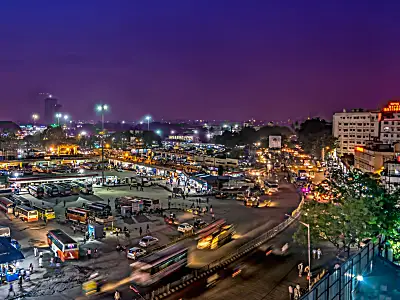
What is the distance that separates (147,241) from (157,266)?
435 centimetres

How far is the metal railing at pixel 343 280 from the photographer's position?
23.3 ft

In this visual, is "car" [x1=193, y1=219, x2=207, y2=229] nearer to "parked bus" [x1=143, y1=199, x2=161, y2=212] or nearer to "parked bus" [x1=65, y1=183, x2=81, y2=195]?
"parked bus" [x1=143, y1=199, x2=161, y2=212]

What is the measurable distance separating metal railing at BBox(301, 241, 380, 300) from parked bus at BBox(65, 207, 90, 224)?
15.4 m

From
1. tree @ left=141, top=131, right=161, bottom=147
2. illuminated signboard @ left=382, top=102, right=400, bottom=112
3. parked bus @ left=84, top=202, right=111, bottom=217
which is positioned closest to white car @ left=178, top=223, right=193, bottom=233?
parked bus @ left=84, top=202, right=111, bottom=217

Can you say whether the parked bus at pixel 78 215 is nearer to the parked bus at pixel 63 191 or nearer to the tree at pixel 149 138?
the parked bus at pixel 63 191

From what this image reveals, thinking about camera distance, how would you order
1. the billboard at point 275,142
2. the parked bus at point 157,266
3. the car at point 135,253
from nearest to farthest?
the parked bus at point 157,266 → the car at point 135,253 → the billboard at point 275,142

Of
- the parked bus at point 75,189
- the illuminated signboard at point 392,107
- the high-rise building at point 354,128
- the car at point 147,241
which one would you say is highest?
the illuminated signboard at point 392,107

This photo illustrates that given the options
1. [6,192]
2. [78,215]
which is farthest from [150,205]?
[6,192]

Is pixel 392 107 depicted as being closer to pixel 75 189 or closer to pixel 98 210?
pixel 75 189

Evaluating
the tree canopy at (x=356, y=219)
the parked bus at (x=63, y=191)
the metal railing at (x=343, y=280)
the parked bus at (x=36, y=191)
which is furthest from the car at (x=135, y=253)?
the parked bus at (x=36, y=191)

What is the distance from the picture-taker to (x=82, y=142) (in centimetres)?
8412

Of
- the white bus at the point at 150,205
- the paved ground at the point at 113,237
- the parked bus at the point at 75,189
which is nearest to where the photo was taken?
the paved ground at the point at 113,237

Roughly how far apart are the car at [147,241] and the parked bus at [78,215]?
17.1 feet

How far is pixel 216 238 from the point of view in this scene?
16.7m
